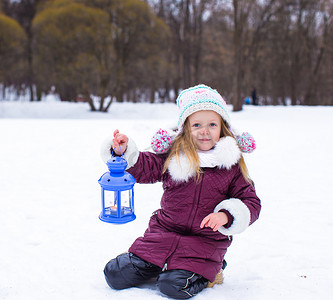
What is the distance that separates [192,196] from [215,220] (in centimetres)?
27

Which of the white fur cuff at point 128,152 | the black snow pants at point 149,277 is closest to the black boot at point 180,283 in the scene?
the black snow pants at point 149,277

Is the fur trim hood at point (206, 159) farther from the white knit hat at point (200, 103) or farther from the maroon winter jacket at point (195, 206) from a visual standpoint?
the white knit hat at point (200, 103)

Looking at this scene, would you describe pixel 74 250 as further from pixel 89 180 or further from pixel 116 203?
pixel 89 180

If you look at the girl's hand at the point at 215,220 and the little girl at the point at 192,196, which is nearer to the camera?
the girl's hand at the point at 215,220

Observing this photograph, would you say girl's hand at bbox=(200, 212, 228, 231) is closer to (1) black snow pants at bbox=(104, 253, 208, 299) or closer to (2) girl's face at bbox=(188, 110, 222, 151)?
(1) black snow pants at bbox=(104, 253, 208, 299)

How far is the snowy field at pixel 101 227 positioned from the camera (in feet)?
7.65

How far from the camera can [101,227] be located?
3.43 metres

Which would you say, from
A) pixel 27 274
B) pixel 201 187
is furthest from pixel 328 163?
pixel 27 274

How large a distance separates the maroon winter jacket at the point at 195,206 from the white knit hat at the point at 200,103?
0.63 feet

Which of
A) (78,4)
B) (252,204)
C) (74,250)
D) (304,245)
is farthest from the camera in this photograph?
(78,4)

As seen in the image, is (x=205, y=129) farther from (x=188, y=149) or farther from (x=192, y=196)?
(x=192, y=196)

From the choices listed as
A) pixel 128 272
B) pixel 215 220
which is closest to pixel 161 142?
pixel 215 220

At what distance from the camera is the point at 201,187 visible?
7.43ft

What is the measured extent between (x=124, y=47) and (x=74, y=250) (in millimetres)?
17578
